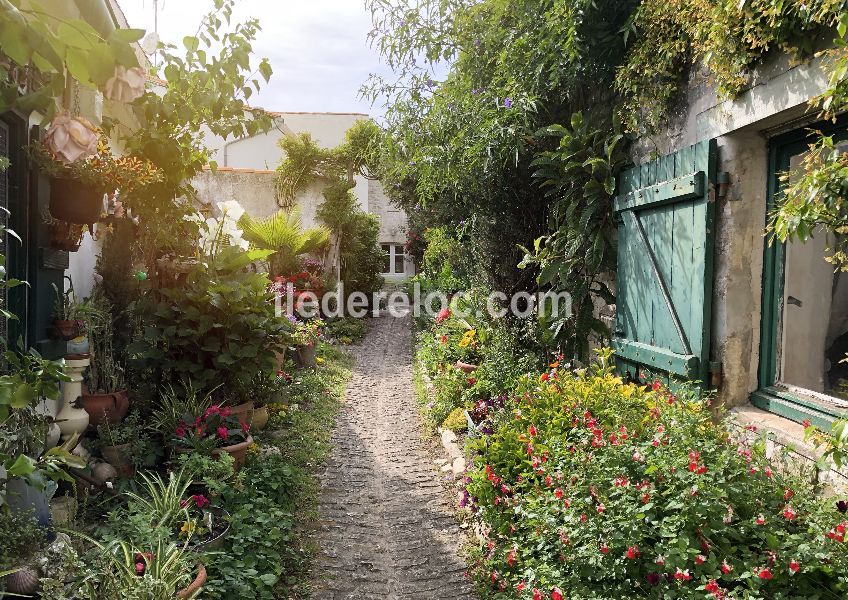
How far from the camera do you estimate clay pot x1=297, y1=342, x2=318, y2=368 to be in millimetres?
8483

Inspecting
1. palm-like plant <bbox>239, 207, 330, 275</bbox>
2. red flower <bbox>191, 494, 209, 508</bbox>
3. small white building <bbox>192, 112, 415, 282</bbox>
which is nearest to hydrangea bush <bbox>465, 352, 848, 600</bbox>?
red flower <bbox>191, 494, 209, 508</bbox>

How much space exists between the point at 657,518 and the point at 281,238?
9.60 metres

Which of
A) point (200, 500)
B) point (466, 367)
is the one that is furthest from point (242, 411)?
point (466, 367)

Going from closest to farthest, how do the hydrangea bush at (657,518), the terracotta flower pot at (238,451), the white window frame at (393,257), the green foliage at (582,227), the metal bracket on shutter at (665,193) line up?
the hydrangea bush at (657,518)
the metal bracket on shutter at (665,193)
the terracotta flower pot at (238,451)
the green foliage at (582,227)
the white window frame at (393,257)

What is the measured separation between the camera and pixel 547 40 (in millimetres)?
4977

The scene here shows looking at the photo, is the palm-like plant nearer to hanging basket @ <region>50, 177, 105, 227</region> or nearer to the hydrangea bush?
hanging basket @ <region>50, 177, 105, 227</region>

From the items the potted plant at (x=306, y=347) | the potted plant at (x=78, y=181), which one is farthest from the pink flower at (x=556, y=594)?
the potted plant at (x=306, y=347)

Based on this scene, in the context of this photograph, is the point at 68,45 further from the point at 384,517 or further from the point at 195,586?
the point at 384,517

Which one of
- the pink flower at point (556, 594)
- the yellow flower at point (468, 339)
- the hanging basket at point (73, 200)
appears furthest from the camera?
the yellow flower at point (468, 339)

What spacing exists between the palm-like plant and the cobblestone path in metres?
4.84

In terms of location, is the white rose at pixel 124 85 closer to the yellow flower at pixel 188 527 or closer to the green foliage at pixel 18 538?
the green foliage at pixel 18 538

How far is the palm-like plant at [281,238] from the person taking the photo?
11.1 metres

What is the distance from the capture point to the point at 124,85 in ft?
11.3

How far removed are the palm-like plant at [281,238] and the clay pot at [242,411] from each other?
591 centimetres
